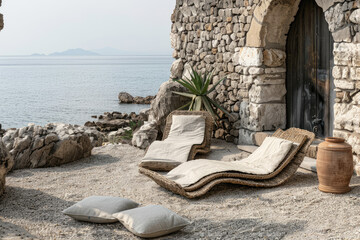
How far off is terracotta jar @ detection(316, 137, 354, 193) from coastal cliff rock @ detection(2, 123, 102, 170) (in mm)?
3506

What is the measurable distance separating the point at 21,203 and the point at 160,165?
179 cm

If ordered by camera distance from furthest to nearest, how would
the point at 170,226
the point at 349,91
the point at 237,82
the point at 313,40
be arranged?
the point at 237,82, the point at 313,40, the point at 349,91, the point at 170,226

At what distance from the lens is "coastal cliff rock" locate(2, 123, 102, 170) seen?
19.8 ft

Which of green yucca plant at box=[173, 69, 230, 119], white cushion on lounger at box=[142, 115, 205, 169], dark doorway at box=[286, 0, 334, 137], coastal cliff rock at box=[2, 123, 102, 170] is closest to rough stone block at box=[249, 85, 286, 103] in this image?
dark doorway at box=[286, 0, 334, 137]

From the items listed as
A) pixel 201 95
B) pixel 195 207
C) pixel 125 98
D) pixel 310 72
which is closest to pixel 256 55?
pixel 310 72

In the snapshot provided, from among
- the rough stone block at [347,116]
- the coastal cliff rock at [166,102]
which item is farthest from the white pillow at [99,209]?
the coastal cliff rock at [166,102]

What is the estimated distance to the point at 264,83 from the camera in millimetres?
6625

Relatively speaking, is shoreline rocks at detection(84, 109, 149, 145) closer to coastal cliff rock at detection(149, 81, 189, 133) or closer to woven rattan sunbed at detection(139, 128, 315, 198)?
coastal cliff rock at detection(149, 81, 189, 133)

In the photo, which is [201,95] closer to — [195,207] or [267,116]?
[267,116]

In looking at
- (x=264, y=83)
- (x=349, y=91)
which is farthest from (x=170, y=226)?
(x=264, y=83)

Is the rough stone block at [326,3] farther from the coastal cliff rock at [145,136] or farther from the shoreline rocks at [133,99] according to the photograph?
the shoreline rocks at [133,99]

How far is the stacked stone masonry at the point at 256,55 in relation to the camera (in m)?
5.04

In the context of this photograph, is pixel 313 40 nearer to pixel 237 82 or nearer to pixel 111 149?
pixel 237 82

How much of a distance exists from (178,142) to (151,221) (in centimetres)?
298
